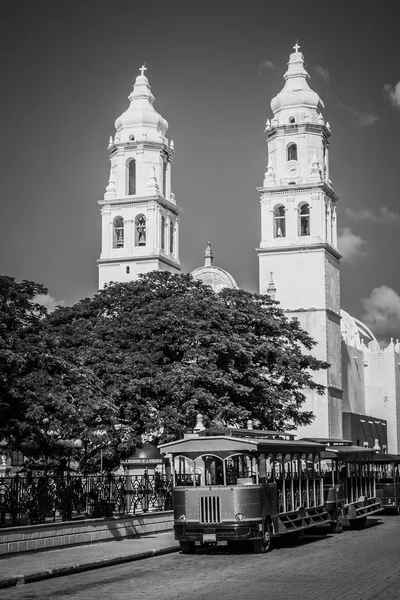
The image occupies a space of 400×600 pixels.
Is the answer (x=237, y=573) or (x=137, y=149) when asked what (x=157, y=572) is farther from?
(x=137, y=149)

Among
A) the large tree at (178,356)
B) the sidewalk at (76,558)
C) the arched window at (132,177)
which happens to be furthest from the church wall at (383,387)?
the sidewalk at (76,558)

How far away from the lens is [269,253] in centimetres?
6931

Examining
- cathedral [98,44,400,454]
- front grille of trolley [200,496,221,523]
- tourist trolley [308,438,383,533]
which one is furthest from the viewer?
cathedral [98,44,400,454]

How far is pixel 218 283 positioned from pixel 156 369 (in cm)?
3500

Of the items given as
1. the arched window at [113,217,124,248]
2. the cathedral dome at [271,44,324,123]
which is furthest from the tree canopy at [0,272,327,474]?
the cathedral dome at [271,44,324,123]

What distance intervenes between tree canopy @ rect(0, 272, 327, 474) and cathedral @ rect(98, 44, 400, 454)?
19.6 m

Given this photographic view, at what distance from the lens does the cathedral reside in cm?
6762

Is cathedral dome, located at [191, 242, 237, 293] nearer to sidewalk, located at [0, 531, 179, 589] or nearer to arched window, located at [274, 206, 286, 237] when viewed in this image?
arched window, located at [274, 206, 286, 237]

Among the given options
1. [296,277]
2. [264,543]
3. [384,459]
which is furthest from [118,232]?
[264,543]

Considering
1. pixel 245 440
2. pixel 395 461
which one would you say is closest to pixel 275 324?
pixel 395 461

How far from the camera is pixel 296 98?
72875mm

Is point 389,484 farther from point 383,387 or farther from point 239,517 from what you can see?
A: point 383,387

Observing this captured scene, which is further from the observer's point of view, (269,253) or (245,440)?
(269,253)

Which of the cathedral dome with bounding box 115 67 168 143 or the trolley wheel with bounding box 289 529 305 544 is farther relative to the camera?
the cathedral dome with bounding box 115 67 168 143
